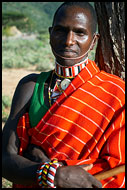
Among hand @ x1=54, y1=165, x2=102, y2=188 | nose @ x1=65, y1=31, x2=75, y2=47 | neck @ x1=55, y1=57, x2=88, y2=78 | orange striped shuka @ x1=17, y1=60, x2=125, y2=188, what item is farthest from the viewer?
neck @ x1=55, y1=57, x2=88, y2=78

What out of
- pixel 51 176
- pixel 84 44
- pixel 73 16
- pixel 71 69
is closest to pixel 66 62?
pixel 71 69

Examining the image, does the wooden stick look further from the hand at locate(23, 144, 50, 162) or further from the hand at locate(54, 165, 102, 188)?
the hand at locate(23, 144, 50, 162)

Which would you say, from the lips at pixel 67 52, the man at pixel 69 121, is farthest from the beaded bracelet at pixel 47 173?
the lips at pixel 67 52

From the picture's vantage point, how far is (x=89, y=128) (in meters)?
1.82

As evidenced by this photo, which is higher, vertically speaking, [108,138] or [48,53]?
[108,138]

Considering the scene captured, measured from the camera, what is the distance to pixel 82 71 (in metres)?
2.00

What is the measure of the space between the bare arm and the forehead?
0.50 metres

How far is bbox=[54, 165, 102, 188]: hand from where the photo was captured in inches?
65.6

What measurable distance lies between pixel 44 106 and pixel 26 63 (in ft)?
35.0

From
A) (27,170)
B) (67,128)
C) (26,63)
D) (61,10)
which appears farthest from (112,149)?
(26,63)

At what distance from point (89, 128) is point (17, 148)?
550 mm

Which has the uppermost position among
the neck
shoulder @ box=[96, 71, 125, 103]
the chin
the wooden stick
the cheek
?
the cheek

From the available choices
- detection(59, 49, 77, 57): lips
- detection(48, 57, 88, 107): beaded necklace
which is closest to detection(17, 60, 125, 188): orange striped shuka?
detection(48, 57, 88, 107): beaded necklace

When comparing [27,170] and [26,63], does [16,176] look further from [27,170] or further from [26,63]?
[26,63]
